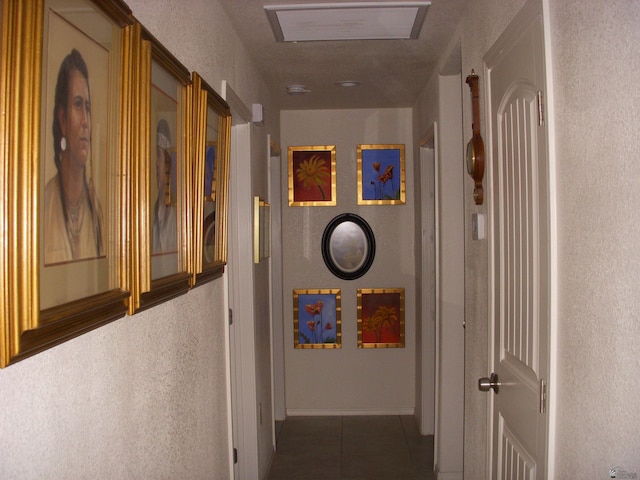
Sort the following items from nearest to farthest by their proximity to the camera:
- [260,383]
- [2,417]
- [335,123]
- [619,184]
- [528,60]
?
[2,417]
[619,184]
[528,60]
[260,383]
[335,123]

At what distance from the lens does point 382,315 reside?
4.89 metres

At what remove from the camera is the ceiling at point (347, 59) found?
272 cm

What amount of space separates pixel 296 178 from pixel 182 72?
10.4 feet

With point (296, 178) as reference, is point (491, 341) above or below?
below

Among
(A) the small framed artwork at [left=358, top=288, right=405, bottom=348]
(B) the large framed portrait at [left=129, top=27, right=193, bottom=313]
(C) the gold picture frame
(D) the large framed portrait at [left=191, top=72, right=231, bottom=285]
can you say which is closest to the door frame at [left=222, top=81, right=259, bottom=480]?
(C) the gold picture frame

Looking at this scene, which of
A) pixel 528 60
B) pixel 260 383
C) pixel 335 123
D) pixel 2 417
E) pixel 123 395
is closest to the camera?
pixel 2 417

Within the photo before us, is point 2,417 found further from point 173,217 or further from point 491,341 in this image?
point 491,341

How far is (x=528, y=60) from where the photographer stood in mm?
1676

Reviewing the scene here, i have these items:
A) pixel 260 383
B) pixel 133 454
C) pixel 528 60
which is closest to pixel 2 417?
pixel 133 454

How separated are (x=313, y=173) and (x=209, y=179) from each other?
114 inches

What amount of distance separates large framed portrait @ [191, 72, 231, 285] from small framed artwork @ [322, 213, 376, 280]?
8.46ft

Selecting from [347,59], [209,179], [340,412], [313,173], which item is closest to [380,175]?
[313,173]

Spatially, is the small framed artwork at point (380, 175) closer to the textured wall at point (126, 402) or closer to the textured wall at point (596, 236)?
the textured wall at point (126, 402)

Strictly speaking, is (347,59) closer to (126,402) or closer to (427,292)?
(427,292)
